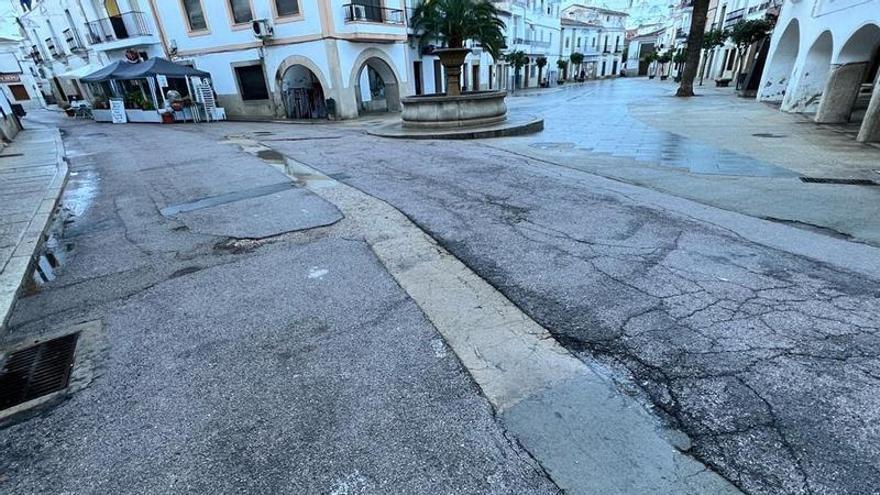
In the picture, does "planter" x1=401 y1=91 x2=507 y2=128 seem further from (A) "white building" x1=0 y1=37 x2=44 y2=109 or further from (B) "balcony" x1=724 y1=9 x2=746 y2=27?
(A) "white building" x1=0 y1=37 x2=44 y2=109

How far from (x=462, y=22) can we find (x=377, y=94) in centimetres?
1229

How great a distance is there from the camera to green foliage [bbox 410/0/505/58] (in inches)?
471

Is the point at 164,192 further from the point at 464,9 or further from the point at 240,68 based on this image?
the point at 240,68

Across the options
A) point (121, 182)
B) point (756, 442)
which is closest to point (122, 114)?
point (121, 182)

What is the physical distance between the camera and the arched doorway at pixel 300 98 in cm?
1998

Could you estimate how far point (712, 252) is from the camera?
3992 mm

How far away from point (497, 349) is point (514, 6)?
145 feet

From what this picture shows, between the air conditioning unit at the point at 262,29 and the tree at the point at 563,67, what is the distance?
46.0m

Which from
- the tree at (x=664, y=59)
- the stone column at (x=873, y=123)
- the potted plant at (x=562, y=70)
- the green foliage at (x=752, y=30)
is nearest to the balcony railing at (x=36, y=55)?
the green foliage at (x=752, y=30)

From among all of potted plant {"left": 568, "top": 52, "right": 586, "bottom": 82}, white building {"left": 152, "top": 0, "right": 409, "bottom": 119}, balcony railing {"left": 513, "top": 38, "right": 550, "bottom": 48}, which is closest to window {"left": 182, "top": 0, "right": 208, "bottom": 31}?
white building {"left": 152, "top": 0, "right": 409, "bottom": 119}

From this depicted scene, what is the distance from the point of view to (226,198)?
6438 mm

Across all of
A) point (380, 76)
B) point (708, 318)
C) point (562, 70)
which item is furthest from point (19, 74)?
point (562, 70)

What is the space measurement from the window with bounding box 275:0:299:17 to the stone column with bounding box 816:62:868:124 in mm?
19435

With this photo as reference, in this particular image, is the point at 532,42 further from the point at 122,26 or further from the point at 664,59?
the point at 122,26
